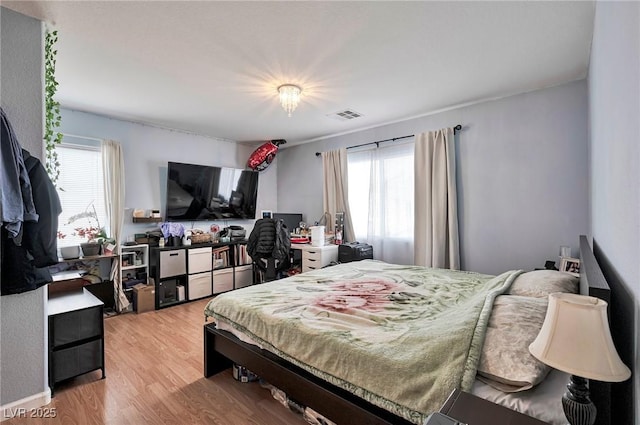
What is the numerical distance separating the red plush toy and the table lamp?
15.7 feet

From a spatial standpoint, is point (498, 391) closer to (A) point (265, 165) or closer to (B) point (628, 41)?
(B) point (628, 41)

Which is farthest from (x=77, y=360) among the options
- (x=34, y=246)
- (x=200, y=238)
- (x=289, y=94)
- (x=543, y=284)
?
(x=543, y=284)

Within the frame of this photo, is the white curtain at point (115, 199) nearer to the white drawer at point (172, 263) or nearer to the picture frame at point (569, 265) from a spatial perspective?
the white drawer at point (172, 263)

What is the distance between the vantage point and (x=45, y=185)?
191cm

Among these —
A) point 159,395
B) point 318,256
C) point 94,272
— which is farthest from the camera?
point 318,256

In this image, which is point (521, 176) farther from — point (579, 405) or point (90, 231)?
point (90, 231)

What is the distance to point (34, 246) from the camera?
188 centimetres

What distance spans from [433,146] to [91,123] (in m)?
4.24

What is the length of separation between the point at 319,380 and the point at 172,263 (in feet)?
10.4

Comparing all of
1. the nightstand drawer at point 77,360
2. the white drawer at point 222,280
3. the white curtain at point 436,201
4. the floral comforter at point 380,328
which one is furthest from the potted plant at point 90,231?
the white curtain at point 436,201

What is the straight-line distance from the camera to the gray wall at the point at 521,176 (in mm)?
2852

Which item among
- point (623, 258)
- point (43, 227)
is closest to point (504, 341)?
point (623, 258)

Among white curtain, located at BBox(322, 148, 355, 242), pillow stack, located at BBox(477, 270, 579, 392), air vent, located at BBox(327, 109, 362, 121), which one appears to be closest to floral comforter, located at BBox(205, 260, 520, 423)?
pillow stack, located at BBox(477, 270, 579, 392)

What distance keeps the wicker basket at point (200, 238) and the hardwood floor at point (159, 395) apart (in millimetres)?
1717
